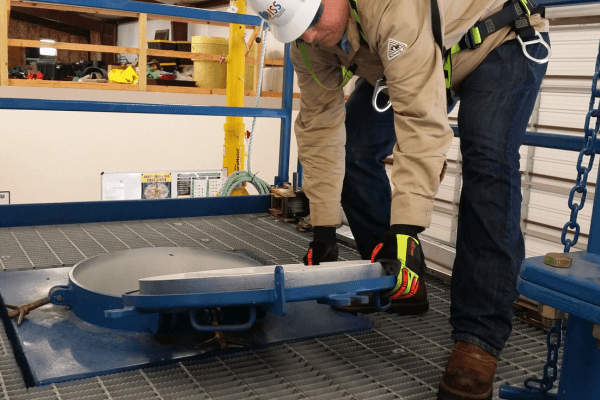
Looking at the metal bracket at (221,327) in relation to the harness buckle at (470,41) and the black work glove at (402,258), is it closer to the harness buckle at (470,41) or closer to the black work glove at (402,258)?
the black work glove at (402,258)

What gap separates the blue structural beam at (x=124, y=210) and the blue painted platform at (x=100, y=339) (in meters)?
1.03

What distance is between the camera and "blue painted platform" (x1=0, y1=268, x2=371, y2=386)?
1646 millimetres

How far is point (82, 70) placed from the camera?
→ 36.4 ft

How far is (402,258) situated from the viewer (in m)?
1.54

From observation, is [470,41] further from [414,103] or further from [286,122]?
[286,122]

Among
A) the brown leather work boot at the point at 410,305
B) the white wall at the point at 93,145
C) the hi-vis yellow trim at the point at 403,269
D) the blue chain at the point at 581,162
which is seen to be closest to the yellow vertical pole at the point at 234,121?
the brown leather work boot at the point at 410,305

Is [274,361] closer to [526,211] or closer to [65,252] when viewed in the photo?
[65,252]

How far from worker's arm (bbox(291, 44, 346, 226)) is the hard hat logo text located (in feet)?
1.23

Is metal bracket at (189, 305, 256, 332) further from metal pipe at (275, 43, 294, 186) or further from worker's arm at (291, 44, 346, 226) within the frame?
metal pipe at (275, 43, 294, 186)

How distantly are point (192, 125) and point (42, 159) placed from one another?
2.44 m

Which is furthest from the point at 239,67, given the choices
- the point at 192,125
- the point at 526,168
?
the point at 192,125

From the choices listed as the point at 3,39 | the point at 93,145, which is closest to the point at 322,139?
the point at 3,39

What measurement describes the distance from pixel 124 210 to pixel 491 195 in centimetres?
242

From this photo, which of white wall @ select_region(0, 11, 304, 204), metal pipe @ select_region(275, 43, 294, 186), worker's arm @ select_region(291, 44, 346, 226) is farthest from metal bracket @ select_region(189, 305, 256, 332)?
white wall @ select_region(0, 11, 304, 204)
